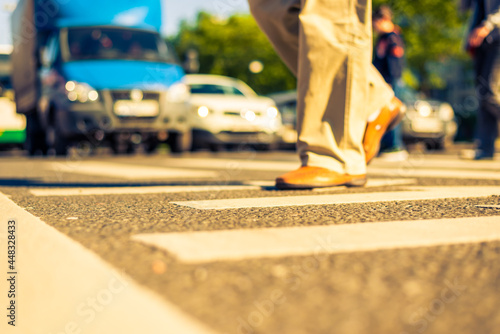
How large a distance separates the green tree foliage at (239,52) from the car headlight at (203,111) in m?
29.1

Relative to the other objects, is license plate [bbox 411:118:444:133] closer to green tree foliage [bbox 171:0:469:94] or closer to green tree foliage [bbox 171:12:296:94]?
green tree foliage [bbox 171:0:469:94]

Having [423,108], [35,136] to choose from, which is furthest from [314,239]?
[423,108]

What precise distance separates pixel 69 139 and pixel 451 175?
7.23 meters

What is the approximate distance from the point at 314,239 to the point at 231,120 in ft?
36.3

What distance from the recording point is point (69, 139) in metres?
10.7

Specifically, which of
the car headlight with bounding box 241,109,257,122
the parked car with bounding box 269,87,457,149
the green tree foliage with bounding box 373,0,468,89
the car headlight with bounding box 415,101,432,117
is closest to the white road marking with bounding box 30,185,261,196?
the car headlight with bounding box 241,109,257,122

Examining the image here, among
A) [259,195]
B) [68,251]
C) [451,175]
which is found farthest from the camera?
[451,175]

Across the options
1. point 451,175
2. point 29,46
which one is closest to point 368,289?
point 451,175

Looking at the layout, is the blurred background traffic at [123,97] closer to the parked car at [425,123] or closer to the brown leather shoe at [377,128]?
the parked car at [425,123]

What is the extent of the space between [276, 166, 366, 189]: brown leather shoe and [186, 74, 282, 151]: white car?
9129 mm

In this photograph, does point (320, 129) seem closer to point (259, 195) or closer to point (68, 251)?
point (259, 195)

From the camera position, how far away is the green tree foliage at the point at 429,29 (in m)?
30.1

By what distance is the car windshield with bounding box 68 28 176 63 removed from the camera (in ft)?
35.7

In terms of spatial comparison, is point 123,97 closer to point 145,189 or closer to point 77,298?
point 145,189
